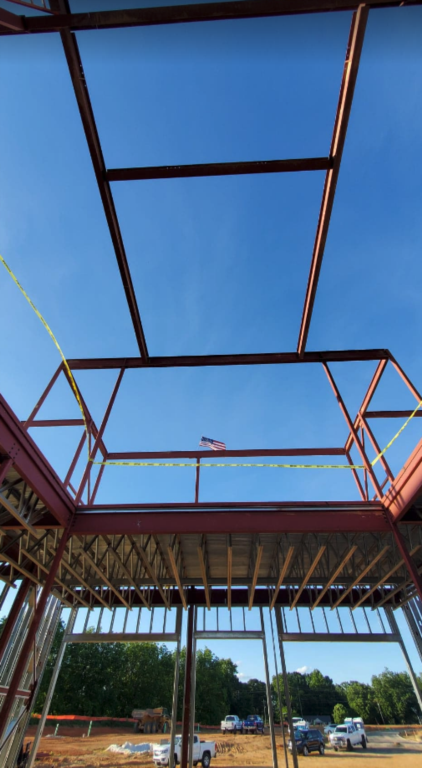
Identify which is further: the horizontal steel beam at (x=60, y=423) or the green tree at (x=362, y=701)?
the green tree at (x=362, y=701)

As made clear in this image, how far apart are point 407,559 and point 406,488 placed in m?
1.46

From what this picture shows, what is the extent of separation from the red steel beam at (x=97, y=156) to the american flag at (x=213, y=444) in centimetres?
412

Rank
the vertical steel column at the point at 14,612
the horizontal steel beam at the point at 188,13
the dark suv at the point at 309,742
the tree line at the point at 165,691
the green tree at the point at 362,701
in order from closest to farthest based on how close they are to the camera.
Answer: the horizontal steel beam at the point at 188,13 → the vertical steel column at the point at 14,612 → the dark suv at the point at 309,742 → the tree line at the point at 165,691 → the green tree at the point at 362,701

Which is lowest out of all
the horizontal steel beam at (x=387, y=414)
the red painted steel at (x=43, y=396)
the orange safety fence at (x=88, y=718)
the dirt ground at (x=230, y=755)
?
the dirt ground at (x=230, y=755)

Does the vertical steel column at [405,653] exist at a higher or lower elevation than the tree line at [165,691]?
lower

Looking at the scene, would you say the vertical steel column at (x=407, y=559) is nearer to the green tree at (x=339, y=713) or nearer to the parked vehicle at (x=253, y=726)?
the parked vehicle at (x=253, y=726)

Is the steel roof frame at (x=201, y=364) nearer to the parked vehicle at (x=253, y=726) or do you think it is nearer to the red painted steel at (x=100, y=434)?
the red painted steel at (x=100, y=434)

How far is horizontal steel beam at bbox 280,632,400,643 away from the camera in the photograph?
1619 cm

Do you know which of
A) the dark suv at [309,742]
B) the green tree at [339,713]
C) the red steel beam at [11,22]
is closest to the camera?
the red steel beam at [11,22]

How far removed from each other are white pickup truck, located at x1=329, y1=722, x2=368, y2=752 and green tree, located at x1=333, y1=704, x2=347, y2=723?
143 feet

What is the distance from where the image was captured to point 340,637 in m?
16.4

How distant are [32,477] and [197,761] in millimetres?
25804

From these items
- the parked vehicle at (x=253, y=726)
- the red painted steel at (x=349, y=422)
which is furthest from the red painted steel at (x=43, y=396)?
the parked vehicle at (x=253, y=726)

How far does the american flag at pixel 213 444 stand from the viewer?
41.3 feet
